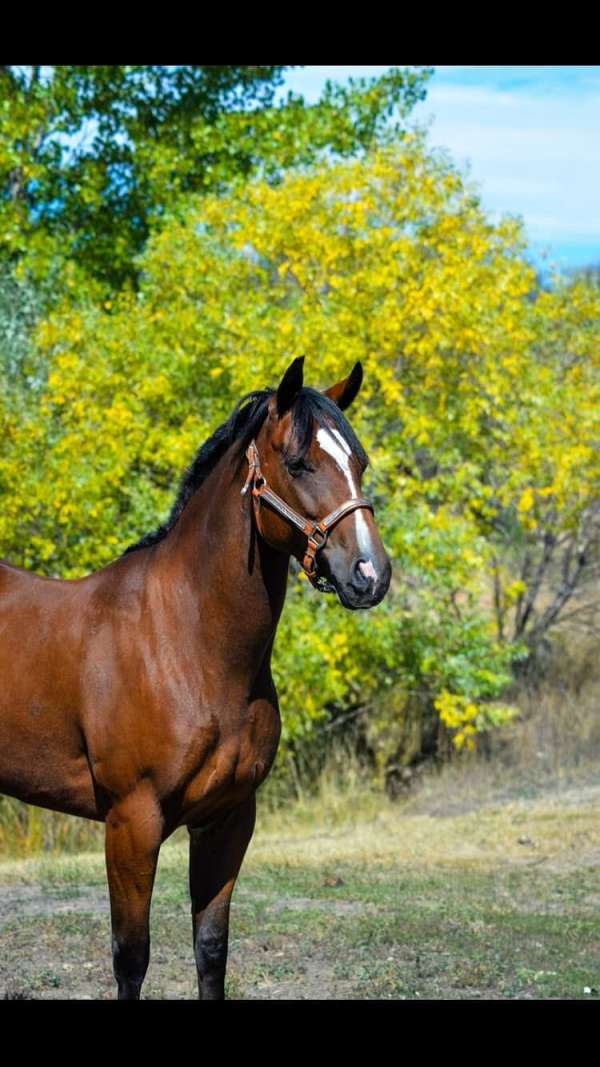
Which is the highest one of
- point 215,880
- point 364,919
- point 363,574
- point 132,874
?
point 363,574

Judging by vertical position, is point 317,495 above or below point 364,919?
above

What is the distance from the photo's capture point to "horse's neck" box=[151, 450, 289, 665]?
380 centimetres

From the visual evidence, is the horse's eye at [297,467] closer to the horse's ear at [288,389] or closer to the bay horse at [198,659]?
the bay horse at [198,659]

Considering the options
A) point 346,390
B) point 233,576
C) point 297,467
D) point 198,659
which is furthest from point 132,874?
point 346,390

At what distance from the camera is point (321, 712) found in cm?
995

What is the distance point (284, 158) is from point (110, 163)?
2.70 metres

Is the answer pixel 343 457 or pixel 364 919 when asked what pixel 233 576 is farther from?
pixel 364 919

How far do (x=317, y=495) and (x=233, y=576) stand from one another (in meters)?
0.43

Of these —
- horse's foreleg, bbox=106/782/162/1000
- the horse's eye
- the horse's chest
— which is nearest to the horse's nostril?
the horse's eye

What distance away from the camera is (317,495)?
11.7 feet

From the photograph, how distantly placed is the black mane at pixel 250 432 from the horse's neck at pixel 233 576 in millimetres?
73
